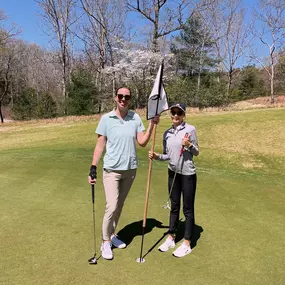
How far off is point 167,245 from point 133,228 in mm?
658

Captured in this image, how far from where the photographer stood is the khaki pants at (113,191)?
346 centimetres

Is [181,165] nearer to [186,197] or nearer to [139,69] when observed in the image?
[186,197]

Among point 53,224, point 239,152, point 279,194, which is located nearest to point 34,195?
point 53,224

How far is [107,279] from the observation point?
9.47ft

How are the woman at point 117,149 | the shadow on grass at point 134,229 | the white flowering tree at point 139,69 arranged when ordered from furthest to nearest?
the white flowering tree at point 139,69, the shadow on grass at point 134,229, the woman at point 117,149

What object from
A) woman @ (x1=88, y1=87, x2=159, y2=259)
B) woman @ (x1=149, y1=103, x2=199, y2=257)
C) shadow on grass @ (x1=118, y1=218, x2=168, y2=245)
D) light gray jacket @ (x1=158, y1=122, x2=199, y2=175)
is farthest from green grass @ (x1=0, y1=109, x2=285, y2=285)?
light gray jacket @ (x1=158, y1=122, x2=199, y2=175)

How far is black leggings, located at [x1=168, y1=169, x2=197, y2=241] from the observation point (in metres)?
3.57

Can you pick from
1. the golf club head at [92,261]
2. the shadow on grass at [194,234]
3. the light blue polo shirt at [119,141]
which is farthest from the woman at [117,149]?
the shadow on grass at [194,234]

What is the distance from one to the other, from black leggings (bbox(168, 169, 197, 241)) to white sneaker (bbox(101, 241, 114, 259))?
79cm

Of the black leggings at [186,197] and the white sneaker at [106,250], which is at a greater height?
the black leggings at [186,197]

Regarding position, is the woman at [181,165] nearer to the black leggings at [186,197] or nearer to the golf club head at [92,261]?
the black leggings at [186,197]

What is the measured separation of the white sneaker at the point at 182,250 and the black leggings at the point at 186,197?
0.10m

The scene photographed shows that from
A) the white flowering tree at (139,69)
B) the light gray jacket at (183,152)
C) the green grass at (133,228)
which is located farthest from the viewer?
the white flowering tree at (139,69)

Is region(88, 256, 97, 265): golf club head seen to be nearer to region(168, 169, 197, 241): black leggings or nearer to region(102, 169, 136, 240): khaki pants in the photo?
region(102, 169, 136, 240): khaki pants
